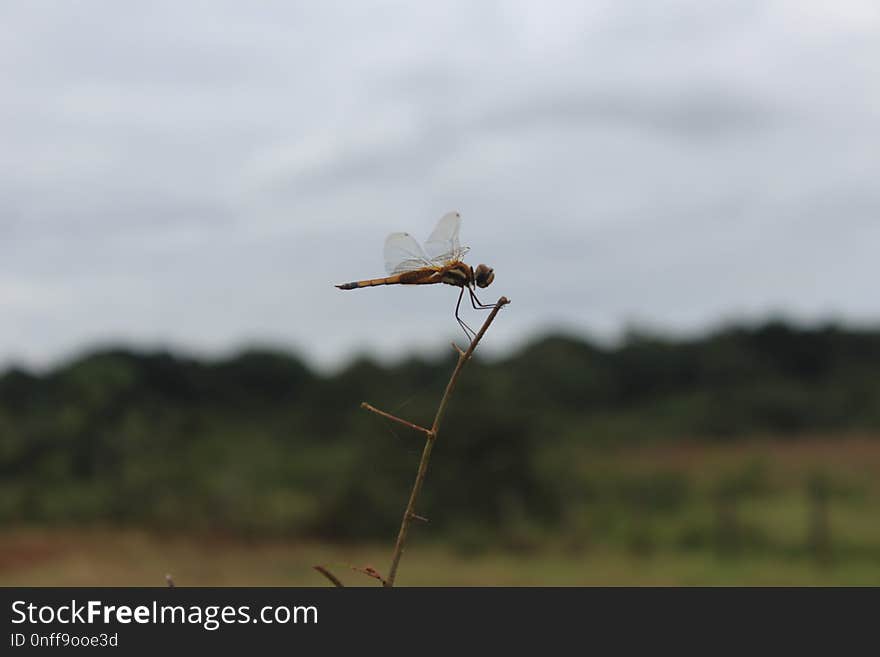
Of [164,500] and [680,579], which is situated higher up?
[164,500]

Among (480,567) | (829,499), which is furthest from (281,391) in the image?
(829,499)

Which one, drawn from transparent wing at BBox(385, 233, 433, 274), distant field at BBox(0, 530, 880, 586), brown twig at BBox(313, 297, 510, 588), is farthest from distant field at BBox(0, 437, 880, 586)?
brown twig at BBox(313, 297, 510, 588)

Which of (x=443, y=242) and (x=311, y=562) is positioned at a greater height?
(x=311, y=562)

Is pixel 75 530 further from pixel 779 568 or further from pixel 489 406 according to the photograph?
pixel 779 568

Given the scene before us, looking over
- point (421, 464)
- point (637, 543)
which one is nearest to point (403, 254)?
point (421, 464)

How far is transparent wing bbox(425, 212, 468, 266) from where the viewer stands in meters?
2.07

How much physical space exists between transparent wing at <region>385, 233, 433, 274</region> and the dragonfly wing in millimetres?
21

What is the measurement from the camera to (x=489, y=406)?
3256 cm

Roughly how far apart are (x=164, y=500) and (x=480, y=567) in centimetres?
1300

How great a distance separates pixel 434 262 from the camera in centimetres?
206

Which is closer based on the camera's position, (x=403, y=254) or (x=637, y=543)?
(x=403, y=254)

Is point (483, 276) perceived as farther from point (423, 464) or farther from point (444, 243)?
point (423, 464)

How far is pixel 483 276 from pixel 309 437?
39.5 m

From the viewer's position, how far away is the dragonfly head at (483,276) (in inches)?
75.6
